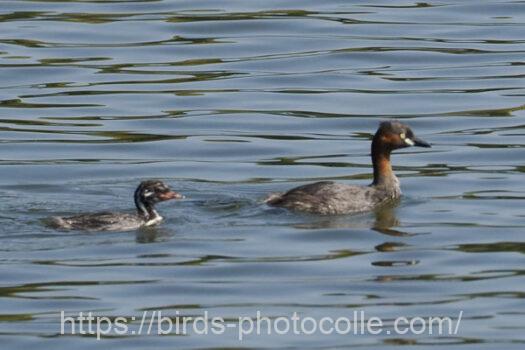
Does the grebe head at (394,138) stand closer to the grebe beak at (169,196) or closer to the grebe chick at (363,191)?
the grebe chick at (363,191)

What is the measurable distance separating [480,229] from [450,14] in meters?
11.7

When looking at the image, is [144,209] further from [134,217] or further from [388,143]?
[388,143]

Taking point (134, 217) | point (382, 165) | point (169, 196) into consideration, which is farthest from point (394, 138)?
point (134, 217)

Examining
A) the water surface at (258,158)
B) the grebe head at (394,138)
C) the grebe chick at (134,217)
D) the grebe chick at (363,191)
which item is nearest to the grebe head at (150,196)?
the grebe chick at (134,217)

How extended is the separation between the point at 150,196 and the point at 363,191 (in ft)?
7.45

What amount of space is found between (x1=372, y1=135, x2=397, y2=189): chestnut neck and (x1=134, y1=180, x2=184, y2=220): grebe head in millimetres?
2198

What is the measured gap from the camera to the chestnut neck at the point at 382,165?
1998 centimetres

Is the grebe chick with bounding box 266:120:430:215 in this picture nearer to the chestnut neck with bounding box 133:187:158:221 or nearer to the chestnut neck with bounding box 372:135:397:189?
the chestnut neck with bounding box 372:135:397:189

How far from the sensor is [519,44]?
27.8 metres

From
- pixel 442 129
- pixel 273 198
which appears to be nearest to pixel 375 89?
pixel 442 129

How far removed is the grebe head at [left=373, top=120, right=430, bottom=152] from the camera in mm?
20328

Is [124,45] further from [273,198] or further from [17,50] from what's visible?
[273,198]

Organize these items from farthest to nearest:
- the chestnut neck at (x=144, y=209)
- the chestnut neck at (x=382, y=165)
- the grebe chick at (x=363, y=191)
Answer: the chestnut neck at (x=382, y=165), the grebe chick at (x=363, y=191), the chestnut neck at (x=144, y=209)

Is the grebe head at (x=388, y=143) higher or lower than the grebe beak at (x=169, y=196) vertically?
higher
